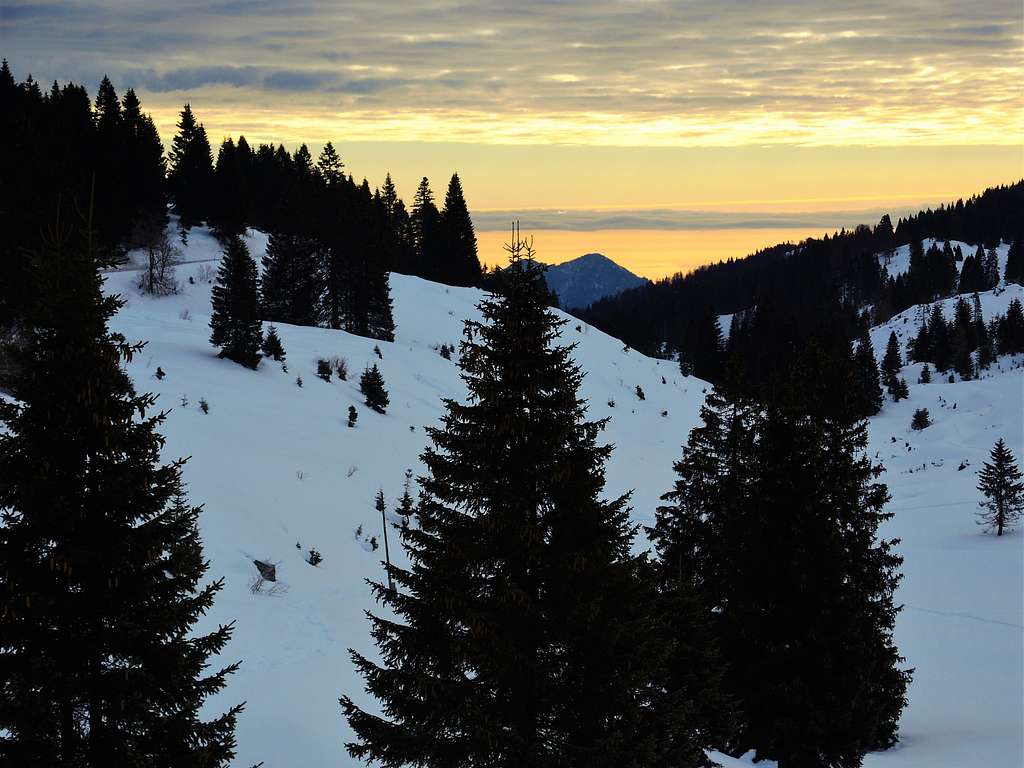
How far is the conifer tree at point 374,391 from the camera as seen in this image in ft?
123

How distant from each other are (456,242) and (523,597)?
238 feet

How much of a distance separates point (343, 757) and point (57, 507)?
8349 millimetres

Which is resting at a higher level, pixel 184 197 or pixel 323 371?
pixel 184 197

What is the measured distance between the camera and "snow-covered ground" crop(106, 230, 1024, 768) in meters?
17.4

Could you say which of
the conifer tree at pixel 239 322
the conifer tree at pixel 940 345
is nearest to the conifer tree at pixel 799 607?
the conifer tree at pixel 239 322

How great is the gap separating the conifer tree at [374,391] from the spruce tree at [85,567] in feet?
94.3

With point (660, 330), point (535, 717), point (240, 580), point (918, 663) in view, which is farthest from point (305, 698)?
point (660, 330)

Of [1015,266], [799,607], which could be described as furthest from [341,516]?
[1015,266]

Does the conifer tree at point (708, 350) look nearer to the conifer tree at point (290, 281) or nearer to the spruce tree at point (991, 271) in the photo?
the conifer tree at point (290, 281)

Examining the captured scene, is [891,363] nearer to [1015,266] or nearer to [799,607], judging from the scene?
[1015,266]

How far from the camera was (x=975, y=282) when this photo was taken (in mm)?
167500

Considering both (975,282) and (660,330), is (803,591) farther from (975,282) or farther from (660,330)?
(975,282)

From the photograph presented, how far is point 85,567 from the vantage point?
7.95 metres

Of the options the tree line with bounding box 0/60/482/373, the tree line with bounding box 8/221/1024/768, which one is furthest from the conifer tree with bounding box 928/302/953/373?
the tree line with bounding box 8/221/1024/768
